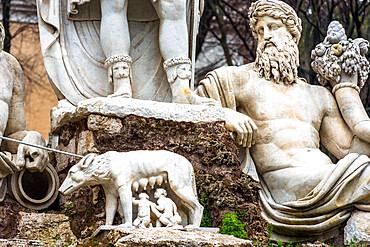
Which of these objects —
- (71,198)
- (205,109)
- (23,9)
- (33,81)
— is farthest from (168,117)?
(23,9)

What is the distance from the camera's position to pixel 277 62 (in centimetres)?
866

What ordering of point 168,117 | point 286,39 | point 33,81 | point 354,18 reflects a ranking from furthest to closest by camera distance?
1. point 33,81
2. point 354,18
3. point 286,39
4. point 168,117

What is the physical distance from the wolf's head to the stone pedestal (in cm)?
38

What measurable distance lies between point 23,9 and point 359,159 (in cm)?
1106

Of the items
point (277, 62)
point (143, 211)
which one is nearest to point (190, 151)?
point (143, 211)

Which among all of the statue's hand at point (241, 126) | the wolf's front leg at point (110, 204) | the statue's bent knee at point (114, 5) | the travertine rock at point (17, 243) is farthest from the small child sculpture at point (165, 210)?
the statue's bent knee at point (114, 5)

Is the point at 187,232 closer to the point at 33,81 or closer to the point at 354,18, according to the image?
the point at 354,18

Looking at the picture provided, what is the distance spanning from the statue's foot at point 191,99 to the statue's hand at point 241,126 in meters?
0.15

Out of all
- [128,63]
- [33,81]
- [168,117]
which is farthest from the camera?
[33,81]

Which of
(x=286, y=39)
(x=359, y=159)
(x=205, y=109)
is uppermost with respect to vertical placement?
(x=286, y=39)

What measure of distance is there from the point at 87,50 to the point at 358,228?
2.98m

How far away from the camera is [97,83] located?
334 inches

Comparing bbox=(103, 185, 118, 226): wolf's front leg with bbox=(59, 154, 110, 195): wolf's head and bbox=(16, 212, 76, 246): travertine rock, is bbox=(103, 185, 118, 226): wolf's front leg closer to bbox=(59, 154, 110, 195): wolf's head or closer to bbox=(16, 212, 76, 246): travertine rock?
bbox=(59, 154, 110, 195): wolf's head

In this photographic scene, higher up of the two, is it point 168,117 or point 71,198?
point 168,117
